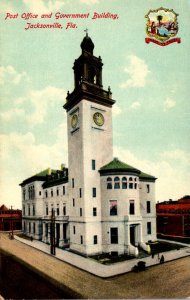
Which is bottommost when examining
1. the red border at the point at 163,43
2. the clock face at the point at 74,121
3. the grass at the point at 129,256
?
the grass at the point at 129,256

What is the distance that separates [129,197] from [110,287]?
10.9 meters

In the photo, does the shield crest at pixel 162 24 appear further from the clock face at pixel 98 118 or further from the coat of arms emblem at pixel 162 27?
the clock face at pixel 98 118

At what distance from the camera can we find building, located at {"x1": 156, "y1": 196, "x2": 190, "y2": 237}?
32375 millimetres

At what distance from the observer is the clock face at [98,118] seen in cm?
2741

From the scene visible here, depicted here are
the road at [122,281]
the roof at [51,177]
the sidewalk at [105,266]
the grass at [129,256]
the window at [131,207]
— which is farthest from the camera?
the roof at [51,177]

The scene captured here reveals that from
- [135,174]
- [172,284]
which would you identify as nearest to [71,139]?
[135,174]

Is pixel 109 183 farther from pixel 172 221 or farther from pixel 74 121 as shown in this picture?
pixel 172 221

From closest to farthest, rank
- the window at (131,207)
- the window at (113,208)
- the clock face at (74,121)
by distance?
1. the window at (113,208)
2. the window at (131,207)
3. the clock face at (74,121)

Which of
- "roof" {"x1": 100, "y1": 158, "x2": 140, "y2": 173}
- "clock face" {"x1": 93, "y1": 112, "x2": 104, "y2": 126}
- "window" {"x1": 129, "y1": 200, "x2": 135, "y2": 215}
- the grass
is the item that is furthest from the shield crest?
the grass

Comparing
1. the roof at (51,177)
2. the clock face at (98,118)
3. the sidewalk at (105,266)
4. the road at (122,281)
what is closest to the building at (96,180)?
the clock face at (98,118)

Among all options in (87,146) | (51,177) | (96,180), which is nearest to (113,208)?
(96,180)

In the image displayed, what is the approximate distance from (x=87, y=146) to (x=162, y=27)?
13.1m

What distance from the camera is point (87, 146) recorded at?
87.7ft

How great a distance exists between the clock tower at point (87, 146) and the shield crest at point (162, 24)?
804 cm
